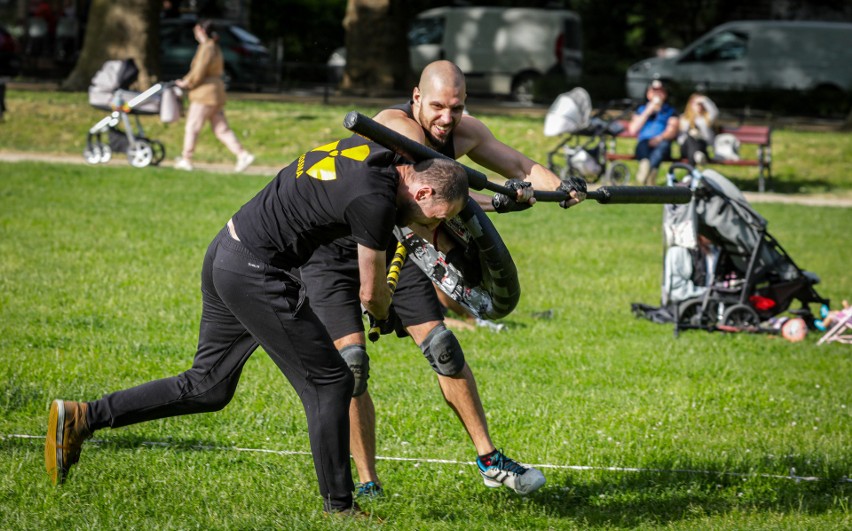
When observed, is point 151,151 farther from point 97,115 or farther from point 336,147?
point 336,147

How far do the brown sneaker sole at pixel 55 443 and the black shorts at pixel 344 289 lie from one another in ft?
3.92

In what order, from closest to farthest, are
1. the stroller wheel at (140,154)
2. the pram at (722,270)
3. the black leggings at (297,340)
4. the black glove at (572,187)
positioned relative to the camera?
the black leggings at (297,340) < the black glove at (572,187) < the pram at (722,270) < the stroller wheel at (140,154)

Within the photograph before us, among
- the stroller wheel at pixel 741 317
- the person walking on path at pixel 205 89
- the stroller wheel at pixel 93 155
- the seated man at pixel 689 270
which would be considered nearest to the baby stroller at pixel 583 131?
the person walking on path at pixel 205 89

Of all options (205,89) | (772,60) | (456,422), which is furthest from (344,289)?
(772,60)

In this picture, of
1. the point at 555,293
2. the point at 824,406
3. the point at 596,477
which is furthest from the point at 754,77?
the point at 596,477

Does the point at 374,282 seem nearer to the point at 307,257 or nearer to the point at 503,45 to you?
the point at 307,257

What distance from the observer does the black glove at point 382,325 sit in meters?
5.04

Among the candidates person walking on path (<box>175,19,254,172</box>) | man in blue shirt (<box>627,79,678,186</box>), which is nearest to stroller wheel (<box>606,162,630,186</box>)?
man in blue shirt (<box>627,79,678,186</box>)

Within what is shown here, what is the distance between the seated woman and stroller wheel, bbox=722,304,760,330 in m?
8.17

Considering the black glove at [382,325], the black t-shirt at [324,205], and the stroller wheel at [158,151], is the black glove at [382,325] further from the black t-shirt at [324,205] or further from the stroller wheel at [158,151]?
the stroller wheel at [158,151]

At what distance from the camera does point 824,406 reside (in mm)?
7617

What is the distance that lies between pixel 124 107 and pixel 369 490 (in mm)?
13057

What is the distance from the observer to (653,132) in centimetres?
1842

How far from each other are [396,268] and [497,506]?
1274 millimetres
